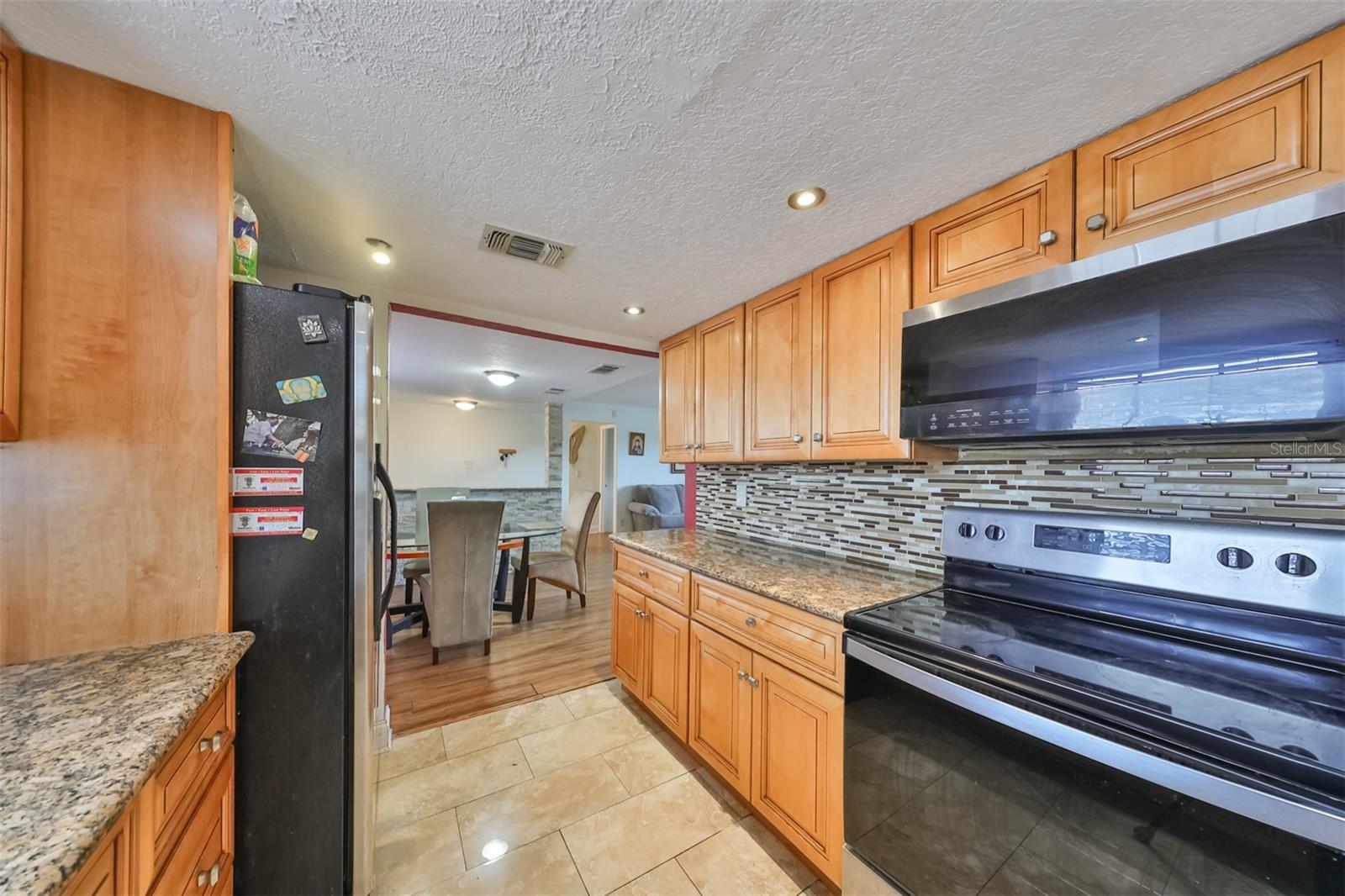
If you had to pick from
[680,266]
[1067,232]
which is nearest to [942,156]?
[1067,232]

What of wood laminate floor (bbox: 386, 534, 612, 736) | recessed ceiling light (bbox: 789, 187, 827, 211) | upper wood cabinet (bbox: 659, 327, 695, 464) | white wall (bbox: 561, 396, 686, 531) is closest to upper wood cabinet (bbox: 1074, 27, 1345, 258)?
recessed ceiling light (bbox: 789, 187, 827, 211)

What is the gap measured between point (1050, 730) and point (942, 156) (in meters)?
1.38

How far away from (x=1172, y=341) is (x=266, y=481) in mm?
2185

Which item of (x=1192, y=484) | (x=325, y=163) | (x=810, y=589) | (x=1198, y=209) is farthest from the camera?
(x=810, y=589)

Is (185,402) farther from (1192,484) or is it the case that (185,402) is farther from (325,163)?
(1192,484)

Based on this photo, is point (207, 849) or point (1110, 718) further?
point (207, 849)

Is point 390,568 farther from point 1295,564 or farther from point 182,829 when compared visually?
point 1295,564

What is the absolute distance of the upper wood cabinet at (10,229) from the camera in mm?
915

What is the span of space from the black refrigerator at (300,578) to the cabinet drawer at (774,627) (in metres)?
1.13

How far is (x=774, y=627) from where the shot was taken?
1.48 metres

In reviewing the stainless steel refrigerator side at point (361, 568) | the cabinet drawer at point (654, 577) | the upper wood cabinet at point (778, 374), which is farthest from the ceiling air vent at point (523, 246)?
the cabinet drawer at point (654, 577)

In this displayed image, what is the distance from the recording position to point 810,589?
4.86 feet

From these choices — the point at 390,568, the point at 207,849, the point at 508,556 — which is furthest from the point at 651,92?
the point at 508,556

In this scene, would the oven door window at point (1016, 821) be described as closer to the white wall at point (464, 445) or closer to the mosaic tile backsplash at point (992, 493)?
the mosaic tile backsplash at point (992, 493)
